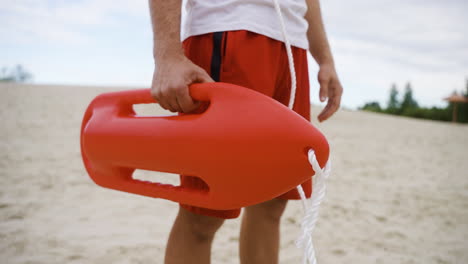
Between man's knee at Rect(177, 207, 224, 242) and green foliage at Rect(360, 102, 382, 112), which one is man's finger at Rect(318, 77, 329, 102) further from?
green foliage at Rect(360, 102, 382, 112)

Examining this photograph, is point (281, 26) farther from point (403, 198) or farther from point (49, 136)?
point (49, 136)

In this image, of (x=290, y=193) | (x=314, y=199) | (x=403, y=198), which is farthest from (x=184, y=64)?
(x=403, y=198)

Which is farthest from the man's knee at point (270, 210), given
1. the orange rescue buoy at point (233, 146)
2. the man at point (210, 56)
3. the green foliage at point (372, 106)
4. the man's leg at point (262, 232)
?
the green foliage at point (372, 106)

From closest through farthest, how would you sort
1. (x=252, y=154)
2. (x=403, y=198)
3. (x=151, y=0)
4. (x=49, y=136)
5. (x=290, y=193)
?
(x=252, y=154) < (x=151, y=0) < (x=290, y=193) < (x=403, y=198) < (x=49, y=136)

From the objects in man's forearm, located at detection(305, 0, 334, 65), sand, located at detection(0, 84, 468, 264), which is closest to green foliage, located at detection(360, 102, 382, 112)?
sand, located at detection(0, 84, 468, 264)

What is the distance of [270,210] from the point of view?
884 mm

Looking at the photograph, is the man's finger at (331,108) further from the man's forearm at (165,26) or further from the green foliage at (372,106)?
the green foliage at (372,106)

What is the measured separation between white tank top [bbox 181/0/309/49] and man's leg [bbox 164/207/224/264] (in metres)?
0.40

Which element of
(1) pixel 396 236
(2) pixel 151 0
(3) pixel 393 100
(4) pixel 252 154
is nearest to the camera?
(4) pixel 252 154

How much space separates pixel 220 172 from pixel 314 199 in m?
0.18

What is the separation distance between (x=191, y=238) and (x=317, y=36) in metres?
0.72

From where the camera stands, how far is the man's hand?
37.8 inches

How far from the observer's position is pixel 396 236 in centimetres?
173

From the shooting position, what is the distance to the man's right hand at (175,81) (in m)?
0.55
